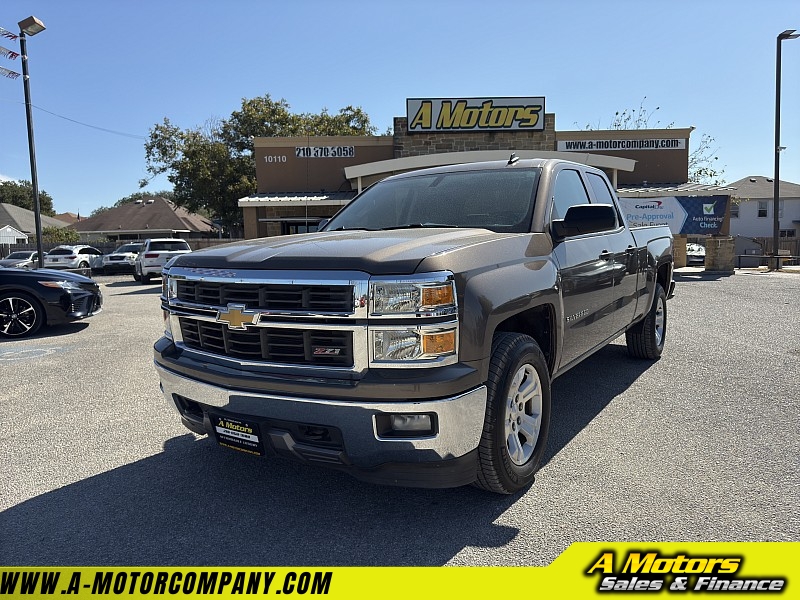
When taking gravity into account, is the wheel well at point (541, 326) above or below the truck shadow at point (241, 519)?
above

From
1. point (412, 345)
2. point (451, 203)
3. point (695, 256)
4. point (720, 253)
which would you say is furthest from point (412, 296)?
point (695, 256)

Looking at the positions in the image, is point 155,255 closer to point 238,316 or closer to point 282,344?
point 238,316

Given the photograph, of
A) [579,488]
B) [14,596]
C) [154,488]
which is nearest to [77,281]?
[154,488]

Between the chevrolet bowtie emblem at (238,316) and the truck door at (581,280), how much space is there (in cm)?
193

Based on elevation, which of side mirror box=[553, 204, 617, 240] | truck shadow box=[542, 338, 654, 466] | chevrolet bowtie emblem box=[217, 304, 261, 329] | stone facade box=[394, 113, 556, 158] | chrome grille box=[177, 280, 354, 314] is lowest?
truck shadow box=[542, 338, 654, 466]

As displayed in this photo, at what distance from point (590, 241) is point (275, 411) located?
2681 mm

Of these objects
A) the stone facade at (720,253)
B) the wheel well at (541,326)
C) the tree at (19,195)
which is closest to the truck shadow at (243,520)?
the wheel well at (541,326)

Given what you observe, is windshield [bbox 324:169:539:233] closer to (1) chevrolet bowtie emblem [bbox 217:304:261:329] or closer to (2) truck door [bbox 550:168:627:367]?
(2) truck door [bbox 550:168:627:367]

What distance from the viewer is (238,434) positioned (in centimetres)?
301

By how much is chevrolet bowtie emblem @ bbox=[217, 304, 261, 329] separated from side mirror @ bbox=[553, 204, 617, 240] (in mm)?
1996

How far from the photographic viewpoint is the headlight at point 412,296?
8.58ft

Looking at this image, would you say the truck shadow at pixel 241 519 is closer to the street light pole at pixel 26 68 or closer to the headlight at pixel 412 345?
the headlight at pixel 412 345

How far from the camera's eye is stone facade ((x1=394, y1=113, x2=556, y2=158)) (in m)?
21.4

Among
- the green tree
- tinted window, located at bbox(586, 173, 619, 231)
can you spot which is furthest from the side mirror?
the green tree
